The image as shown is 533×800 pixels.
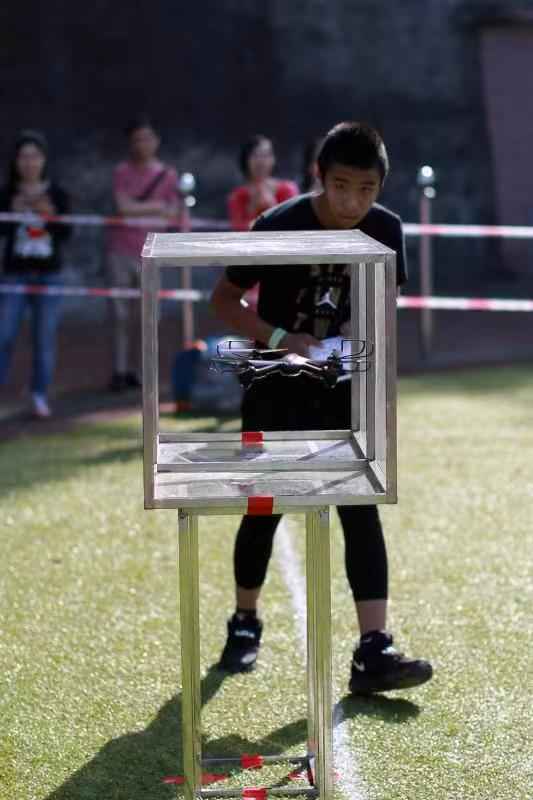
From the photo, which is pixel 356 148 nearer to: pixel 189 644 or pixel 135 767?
pixel 189 644

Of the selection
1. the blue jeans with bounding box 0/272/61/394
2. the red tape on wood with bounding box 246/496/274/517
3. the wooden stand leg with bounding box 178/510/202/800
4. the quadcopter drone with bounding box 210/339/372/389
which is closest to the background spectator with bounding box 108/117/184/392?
the blue jeans with bounding box 0/272/61/394

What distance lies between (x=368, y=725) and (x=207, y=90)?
1310 cm

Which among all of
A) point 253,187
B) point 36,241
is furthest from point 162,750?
point 36,241

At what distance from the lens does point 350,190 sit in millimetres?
4098

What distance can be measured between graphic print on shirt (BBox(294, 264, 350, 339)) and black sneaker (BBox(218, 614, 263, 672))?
103cm

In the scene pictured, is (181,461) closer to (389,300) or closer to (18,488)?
(389,300)

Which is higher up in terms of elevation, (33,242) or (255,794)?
(33,242)

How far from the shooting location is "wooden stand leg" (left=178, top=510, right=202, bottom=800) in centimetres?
336

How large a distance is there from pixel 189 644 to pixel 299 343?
1.06 metres

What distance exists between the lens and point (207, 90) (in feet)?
53.7

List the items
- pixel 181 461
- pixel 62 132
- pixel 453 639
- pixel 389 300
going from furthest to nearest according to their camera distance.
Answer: pixel 62 132 → pixel 453 639 → pixel 181 461 → pixel 389 300

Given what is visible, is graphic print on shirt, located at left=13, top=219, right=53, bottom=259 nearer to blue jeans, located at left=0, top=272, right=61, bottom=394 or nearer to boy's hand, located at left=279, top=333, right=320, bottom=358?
blue jeans, located at left=0, top=272, right=61, bottom=394

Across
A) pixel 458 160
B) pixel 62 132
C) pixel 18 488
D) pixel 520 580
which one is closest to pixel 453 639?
pixel 520 580

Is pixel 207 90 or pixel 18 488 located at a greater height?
pixel 207 90
